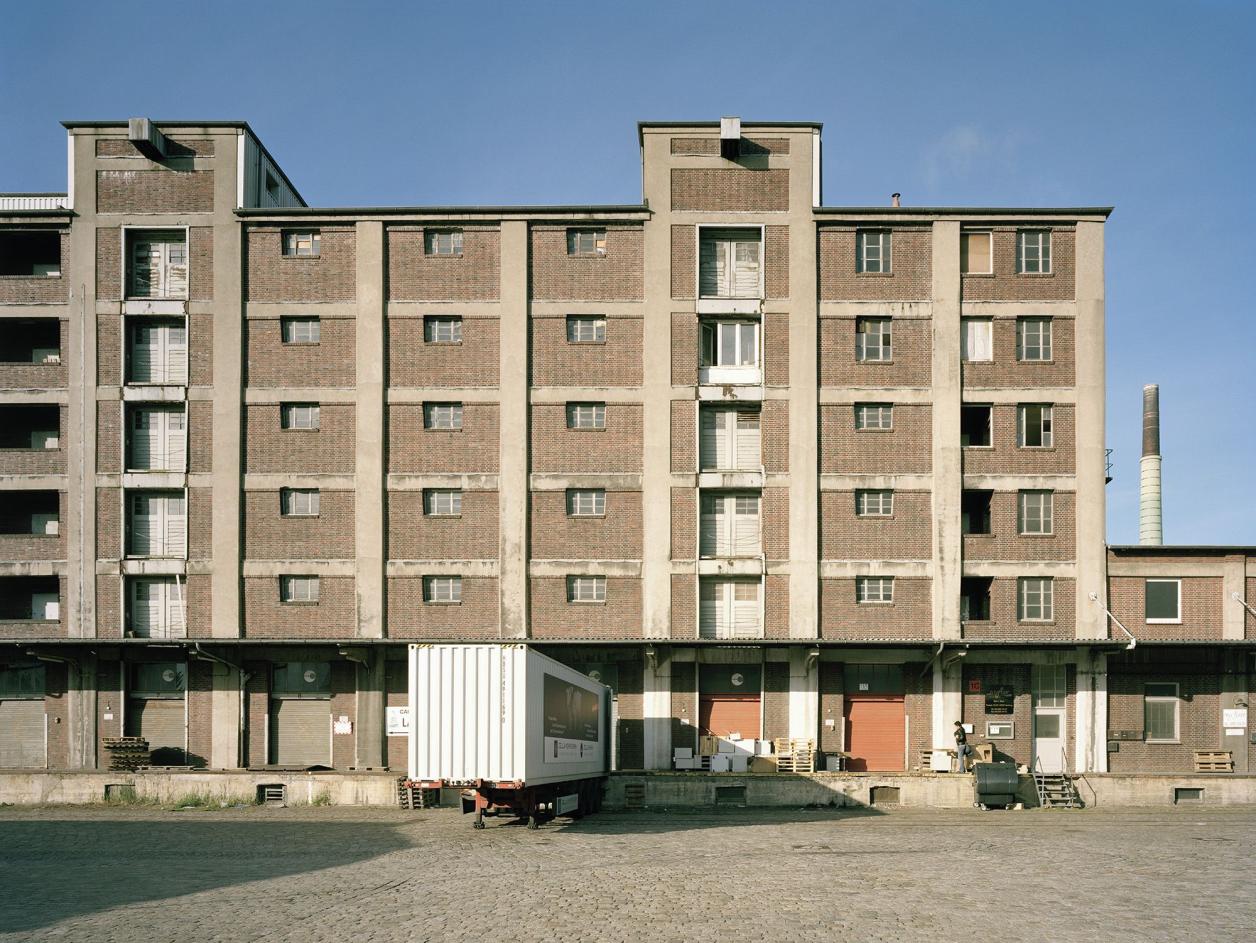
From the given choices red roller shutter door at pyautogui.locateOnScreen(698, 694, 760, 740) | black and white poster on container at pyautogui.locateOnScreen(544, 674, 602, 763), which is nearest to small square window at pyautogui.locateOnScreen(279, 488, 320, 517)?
black and white poster on container at pyautogui.locateOnScreen(544, 674, 602, 763)

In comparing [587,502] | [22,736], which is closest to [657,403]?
[587,502]

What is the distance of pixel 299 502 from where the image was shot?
41594 millimetres

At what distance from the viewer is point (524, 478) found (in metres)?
41.1

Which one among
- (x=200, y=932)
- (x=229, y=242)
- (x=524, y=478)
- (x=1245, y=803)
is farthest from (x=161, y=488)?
(x=1245, y=803)

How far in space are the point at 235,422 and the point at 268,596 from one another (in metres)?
6.36

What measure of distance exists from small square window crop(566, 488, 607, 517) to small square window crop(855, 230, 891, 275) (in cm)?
1254

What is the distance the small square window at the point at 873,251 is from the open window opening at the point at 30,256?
29.9m

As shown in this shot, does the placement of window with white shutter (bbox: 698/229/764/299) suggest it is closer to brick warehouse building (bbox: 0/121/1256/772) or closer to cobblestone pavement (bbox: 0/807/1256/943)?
brick warehouse building (bbox: 0/121/1256/772)

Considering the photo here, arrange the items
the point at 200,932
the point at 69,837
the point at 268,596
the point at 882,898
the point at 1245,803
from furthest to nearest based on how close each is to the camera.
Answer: the point at 268,596, the point at 1245,803, the point at 69,837, the point at 882,898, the point at 200,932

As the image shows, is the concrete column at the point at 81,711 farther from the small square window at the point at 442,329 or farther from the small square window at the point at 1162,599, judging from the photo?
the small square window at the point at 1162,599

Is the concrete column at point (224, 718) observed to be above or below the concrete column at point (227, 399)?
below

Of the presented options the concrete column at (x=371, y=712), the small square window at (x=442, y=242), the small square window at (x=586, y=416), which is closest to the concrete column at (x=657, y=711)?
the small square window at (x=586, y=416)

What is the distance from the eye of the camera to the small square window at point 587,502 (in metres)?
41.3

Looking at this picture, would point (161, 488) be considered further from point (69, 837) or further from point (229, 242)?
point (69, 837)
